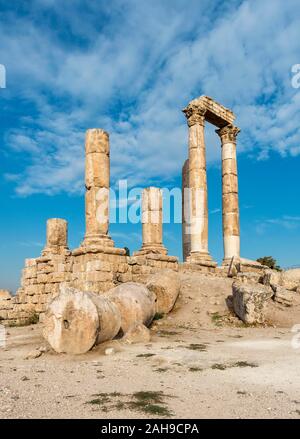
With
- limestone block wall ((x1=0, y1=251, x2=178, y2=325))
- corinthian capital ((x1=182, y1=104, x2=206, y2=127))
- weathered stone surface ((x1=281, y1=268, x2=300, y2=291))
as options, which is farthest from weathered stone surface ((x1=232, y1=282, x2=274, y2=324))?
corinthian capital ((x1=182, y1=104, x2=206, y2=127))

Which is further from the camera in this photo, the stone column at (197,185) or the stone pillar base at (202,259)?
the stone column at (197,185)

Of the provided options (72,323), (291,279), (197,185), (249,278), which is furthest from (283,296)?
(197,185)

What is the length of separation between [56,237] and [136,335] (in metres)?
10.4

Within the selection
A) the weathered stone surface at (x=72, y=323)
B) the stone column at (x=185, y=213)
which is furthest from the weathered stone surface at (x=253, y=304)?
the stone column at (x=185, y=213)

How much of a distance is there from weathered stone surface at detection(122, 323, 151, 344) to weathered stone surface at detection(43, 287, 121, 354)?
0.93 m

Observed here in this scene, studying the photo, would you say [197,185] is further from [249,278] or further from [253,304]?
[253,304]

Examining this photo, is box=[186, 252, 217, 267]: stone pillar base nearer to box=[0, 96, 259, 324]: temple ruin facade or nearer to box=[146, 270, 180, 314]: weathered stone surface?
box=[0, 96, 259, 324]: temple ruin facade

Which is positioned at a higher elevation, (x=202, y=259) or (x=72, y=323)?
(x=202, y=259)

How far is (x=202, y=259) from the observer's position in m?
19.8

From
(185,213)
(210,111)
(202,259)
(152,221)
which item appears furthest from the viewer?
(185,213)

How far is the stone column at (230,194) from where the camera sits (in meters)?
22.3

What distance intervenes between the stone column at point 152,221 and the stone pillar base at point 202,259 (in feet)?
8.63

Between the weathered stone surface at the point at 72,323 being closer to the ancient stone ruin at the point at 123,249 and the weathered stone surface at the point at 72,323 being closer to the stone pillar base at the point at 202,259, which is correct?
the ancient stone ruin at the point at 123,249
